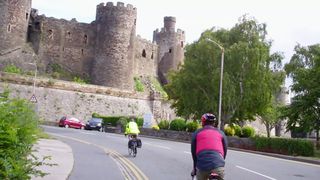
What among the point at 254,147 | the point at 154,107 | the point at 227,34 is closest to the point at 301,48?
the point at 227,34

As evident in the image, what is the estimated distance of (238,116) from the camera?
4041 centimetres

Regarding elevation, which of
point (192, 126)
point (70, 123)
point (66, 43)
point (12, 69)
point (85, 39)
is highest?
point (85, 39)

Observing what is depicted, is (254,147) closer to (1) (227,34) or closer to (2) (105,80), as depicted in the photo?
(1) (227,34)

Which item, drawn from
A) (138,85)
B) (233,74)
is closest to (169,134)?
(233,74)

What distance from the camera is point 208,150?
Answer: 7.75m

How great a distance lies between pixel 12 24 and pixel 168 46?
3156 centimetres

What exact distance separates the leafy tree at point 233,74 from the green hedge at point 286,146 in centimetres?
788

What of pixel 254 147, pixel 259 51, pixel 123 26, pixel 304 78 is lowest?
pixel 254 147

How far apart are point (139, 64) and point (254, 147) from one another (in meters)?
49.6

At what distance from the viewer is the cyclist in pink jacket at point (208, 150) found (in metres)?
7.61

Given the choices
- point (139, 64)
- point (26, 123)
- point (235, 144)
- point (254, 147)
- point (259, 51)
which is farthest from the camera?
point (139, 64)

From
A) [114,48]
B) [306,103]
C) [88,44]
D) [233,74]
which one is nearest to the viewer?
[306,103]

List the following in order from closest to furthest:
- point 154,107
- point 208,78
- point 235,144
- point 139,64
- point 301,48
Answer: point 235,144 → point 208,78 → point 301,48 → point 154,107 → point 139,64

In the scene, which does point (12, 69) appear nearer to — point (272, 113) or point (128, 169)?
point (272, 113)
